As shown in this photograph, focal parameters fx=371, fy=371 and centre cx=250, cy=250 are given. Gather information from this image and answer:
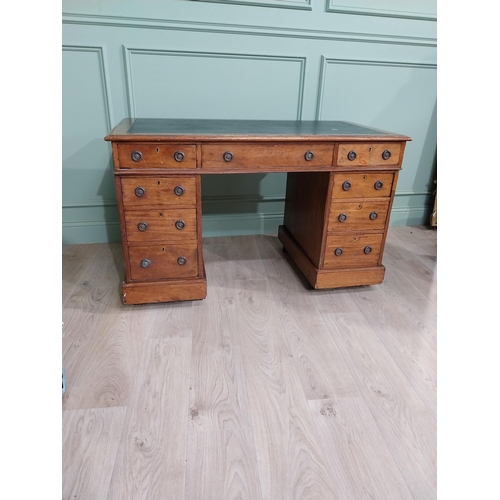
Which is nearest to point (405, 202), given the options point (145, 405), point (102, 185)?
point (102, 185)

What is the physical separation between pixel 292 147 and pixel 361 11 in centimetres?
117

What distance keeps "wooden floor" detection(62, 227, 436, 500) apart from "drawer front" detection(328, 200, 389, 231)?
0.35 meters

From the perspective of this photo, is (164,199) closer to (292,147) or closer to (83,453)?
(292,147)

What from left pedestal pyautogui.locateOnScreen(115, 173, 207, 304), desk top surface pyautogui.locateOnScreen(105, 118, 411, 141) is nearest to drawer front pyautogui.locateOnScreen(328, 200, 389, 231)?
desk top surface pyautogui.locateOnScreen(105, 118, 411, 141)

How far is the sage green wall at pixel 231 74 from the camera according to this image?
1.95 m

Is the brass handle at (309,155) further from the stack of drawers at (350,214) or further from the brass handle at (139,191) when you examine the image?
the brass handle at (139,191)

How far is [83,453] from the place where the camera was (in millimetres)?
1041

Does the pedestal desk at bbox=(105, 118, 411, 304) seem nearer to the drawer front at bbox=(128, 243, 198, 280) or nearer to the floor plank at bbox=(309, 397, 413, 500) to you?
the drawer front at bbox=(128, 243, 198, 280)

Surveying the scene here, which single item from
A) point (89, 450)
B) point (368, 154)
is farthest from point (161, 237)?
point (368, 154)

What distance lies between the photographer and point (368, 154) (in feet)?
5.39

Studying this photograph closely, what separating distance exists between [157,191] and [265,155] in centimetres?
47

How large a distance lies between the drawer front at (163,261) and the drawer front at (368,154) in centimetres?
76

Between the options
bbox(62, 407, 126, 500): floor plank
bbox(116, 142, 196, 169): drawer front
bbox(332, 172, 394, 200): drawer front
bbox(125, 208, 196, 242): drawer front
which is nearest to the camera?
bbox(62, 407, 126, 500): floor plank

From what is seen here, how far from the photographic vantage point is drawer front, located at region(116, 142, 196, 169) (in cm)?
143
